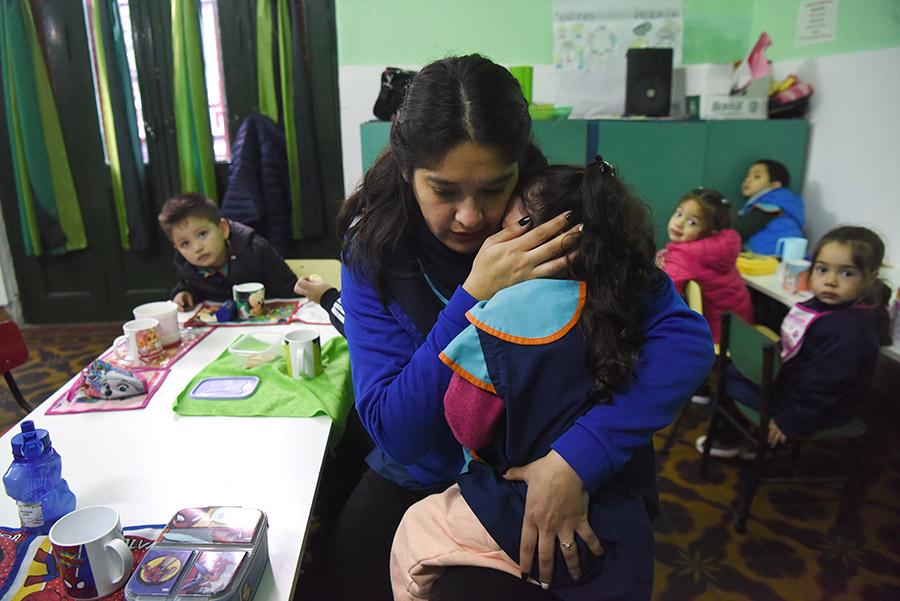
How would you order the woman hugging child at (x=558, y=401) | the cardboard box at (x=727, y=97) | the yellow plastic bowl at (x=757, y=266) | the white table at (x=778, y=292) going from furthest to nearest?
the cardboard box at (x=727, y=97) → the yellow plastic bowl at (x=757, y=266) → the white table at (x=778, y=292) → the woman hugging child at (x=558, y=401)

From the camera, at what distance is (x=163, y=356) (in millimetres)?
1690

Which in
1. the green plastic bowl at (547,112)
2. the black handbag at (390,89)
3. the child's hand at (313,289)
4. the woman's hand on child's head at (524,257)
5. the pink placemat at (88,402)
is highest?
the black handbag at (390,89)

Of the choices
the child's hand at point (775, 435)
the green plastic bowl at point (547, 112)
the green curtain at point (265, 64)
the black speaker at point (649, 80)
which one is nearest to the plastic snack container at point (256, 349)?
the child's hand at point (775, 435)

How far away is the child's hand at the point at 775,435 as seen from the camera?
2.04m

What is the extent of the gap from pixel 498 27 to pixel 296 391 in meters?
3.11

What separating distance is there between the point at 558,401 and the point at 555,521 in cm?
17

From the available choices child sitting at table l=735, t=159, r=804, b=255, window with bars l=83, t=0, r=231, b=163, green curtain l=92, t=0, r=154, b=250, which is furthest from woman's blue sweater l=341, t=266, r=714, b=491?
green curtain l=92, t=0, r=154, b=250

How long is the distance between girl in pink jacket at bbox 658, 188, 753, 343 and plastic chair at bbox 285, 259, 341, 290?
149cm

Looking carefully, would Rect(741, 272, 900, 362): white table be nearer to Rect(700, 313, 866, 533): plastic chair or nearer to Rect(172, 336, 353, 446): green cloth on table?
Rect(700, 313, 866, 533): plastic chair

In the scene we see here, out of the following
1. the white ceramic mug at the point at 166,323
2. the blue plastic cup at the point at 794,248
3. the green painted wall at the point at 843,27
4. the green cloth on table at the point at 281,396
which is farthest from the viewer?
the blue plastic cup at the point at 794,248

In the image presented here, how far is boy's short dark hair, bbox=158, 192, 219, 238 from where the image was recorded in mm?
2209

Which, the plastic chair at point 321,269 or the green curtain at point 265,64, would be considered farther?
the green curtain at point 265,64

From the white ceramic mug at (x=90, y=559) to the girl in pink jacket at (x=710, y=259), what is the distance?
2471mm

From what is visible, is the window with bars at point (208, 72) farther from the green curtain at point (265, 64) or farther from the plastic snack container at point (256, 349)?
the plastic snack container at point (256, 349)
